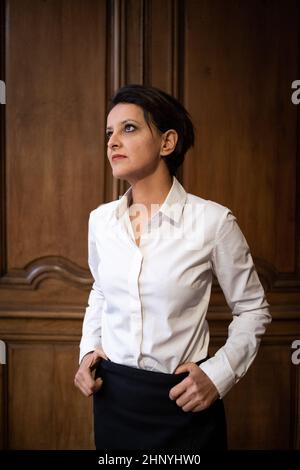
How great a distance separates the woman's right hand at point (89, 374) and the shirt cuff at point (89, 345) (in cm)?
1

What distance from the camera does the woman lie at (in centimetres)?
106

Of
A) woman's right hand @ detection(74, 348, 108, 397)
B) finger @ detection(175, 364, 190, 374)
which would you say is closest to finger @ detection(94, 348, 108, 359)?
woman's right hand @ detection(74, 348, 108, 397)

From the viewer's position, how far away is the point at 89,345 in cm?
123

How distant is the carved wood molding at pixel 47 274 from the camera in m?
1.83

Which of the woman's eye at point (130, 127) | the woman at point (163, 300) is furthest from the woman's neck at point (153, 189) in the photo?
the woman's eye at point (130, 127)

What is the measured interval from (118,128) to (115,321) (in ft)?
1.63

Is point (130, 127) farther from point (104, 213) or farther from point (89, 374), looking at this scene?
point (89, 374)

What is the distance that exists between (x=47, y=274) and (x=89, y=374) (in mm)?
758

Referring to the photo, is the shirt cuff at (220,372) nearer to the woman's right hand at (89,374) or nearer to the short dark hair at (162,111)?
the woman's right hand at (89,374)

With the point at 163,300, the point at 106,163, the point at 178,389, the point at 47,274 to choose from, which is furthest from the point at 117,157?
the point at 47,274

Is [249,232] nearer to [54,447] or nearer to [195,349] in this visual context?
[195,349]

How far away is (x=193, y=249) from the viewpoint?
3.54 ft

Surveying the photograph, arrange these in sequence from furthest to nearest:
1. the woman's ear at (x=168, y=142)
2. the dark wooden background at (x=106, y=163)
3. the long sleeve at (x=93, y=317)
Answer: the dark wooden background at (x=106, y=163), the long sleeve at (x=93, y=317), the woman's ear at (x=168, y=142)

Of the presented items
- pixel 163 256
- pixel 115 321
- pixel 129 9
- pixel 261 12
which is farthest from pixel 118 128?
pixel 261 12
